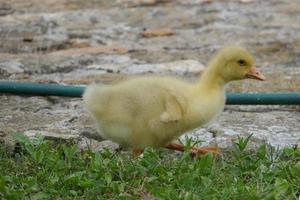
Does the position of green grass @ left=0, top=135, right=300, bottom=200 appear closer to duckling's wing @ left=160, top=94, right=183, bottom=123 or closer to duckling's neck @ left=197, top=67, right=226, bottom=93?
duckling's wing @ left=160, top=94, right=183, bottom=123

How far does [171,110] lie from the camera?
3658 millimetres

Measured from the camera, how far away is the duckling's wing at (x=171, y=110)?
12.0ft

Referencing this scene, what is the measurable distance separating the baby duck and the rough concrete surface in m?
0.36

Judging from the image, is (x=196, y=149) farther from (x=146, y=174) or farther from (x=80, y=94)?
(x=80, y=94)

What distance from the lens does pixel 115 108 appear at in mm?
3725

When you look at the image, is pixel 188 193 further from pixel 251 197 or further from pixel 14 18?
pixel 14 18

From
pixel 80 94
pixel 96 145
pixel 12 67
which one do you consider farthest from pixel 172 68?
pixel 96 145

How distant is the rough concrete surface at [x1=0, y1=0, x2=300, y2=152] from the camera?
14.4ft

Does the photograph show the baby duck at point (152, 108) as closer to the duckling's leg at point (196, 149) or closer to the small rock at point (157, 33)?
the duckling's leg at point (196, 149)

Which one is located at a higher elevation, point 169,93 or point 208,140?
point 169,93

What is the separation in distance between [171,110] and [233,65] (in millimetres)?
369

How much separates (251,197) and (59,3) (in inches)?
172

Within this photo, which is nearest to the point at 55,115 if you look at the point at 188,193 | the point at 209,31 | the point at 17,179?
the point at 17,179

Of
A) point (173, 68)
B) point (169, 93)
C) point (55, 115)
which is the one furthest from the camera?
point (173, 68)
